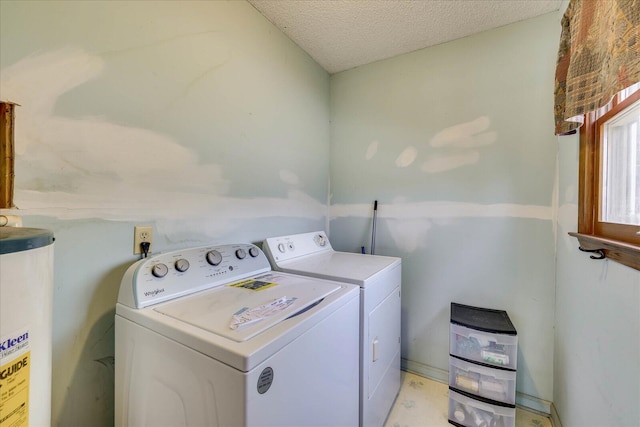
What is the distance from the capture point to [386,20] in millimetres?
1707

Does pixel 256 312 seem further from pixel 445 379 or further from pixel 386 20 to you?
pixel 386 20

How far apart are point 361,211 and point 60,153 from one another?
1.85m

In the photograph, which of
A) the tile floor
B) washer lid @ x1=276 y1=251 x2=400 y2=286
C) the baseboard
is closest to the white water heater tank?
washer lid @ x1=276 y1=251 x2=400 y2=286

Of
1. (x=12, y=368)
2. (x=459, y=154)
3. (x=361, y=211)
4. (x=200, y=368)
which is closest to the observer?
(x=12, y=368)

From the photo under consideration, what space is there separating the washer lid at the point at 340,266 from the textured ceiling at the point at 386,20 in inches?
62.6

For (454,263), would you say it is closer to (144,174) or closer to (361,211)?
(361,211)

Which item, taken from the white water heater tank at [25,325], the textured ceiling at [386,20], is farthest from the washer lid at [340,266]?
the textured ceiling at [386,20]

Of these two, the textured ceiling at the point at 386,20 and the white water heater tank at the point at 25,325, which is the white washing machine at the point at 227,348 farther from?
the textured ceiling at the point at 386,20

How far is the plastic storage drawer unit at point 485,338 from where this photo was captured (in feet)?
4.75

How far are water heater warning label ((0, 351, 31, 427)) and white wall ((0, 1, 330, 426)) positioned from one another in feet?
1.55

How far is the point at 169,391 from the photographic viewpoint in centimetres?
80

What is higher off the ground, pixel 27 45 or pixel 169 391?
pixel 27 45

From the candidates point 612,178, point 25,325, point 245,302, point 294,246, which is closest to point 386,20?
point 612,178

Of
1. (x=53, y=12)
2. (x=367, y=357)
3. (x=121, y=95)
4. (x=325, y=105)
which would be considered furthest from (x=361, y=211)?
(x=53, y=12)
